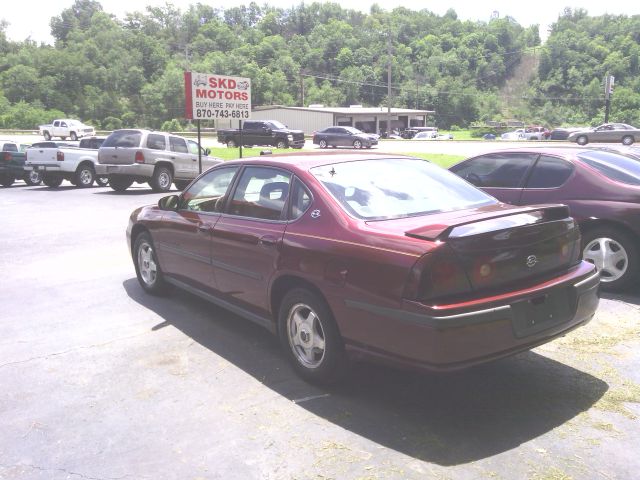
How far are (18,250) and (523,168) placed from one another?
756 cm

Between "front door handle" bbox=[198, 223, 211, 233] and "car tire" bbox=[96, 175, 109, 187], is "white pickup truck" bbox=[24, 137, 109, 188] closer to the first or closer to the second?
"car tire" bbox=[96, 175, 109, 187]

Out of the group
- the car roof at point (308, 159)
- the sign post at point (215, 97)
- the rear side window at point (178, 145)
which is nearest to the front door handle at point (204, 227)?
the car roof at point (308, 159)

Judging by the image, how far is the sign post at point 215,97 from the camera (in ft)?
52.2

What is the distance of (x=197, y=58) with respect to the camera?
394 ft

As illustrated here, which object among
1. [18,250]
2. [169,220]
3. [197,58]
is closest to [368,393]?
[169,220]

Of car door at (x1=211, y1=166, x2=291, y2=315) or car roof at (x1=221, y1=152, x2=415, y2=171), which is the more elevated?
car roof at (x1=221, y1=152, x2=415, y2=171)

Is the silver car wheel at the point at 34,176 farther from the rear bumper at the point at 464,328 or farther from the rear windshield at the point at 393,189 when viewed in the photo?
the rear bumper at the point at 464,328

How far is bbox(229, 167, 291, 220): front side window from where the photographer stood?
4328 millimetres

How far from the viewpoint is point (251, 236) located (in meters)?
4.38

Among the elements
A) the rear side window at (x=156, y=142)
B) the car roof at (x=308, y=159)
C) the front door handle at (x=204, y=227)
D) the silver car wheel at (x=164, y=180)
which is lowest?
the silver car wheel at (x=164, y=180)

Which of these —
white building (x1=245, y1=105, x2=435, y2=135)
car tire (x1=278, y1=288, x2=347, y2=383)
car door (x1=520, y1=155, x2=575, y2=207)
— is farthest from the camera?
white building (x1=245, y1=105, x2=435, y2=135)

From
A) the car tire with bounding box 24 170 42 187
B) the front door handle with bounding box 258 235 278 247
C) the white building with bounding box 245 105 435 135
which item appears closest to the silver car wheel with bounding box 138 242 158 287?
the front door handle with bounding box 258 235 278 247

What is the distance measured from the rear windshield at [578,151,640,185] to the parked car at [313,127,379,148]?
33675 mm

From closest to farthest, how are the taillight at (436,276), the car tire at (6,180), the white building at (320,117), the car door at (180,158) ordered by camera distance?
the taillight at (436,276)
the car door at (180,158)
the car tire at (6,180)
the white building at (320,117)
